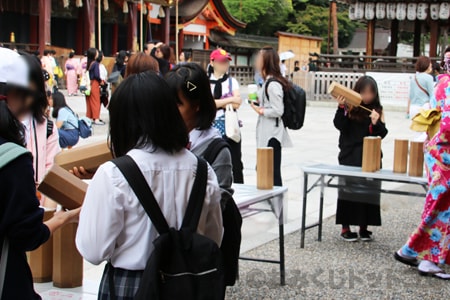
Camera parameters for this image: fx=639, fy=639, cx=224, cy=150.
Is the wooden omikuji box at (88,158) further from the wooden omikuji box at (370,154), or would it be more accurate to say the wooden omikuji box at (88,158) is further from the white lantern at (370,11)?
the white lantern at (370,11)

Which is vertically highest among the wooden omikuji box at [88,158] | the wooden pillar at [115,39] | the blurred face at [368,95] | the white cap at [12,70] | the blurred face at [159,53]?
the wooden pillar at [115,39]

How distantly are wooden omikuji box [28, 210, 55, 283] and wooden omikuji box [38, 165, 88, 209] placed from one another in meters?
0.74

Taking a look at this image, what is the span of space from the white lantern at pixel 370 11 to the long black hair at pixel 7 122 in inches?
844

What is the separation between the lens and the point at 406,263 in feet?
16.1

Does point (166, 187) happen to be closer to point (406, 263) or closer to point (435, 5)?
point (406, 263)

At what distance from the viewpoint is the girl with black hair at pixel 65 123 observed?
5359 millimetres

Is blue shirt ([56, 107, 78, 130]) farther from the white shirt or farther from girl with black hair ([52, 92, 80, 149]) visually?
the white shirt

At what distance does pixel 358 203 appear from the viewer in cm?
557

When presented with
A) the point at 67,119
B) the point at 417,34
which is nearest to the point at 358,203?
the point at 67,119

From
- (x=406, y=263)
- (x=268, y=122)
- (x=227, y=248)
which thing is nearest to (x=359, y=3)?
(x=268, y=122)

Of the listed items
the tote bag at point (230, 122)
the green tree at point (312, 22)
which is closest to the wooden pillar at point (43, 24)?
the tote bag at point (230, 122)

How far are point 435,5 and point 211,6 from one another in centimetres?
1340

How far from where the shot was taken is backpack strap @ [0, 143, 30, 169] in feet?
6.43

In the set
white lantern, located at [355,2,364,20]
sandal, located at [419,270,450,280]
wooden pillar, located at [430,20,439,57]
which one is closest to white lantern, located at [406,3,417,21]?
wooden pillar, located at [430,20,439,57]
